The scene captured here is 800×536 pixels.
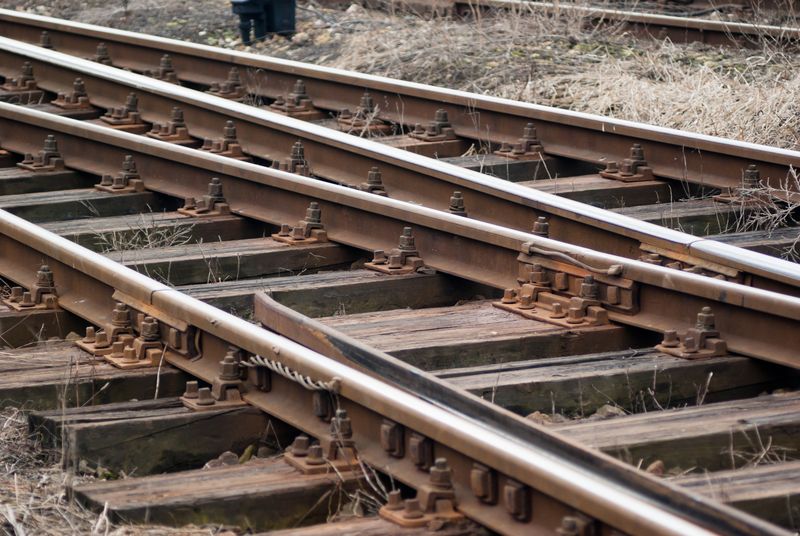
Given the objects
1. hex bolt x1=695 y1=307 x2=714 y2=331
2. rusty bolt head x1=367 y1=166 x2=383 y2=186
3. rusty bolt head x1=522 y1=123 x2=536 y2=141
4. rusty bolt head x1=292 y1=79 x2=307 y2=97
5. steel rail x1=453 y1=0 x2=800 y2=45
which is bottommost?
hex bolt x1=695 y1=307 x2=714 y2=331

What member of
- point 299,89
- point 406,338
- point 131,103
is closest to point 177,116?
point 131,103

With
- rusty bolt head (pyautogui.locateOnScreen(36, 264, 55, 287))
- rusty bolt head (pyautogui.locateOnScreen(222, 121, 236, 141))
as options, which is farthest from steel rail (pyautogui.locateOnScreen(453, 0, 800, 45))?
rusty bolt head (pyautogui.locateOnScreen(36, 264, 55, 287))

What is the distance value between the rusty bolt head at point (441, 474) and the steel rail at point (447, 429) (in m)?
0.03

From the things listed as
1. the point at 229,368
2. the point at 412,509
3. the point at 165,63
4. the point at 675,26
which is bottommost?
the point at 412,509

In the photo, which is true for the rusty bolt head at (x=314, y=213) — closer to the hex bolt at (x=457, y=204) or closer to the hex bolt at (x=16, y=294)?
the hex bolt at (x=457, y=204)

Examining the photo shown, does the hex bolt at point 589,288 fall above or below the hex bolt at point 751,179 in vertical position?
below

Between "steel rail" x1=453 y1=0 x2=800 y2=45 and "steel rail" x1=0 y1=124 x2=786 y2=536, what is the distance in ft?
19.8

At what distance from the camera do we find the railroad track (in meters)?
3.72

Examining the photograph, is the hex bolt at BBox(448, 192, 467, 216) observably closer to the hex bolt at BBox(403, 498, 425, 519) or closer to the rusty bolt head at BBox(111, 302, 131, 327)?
the rusty bolt head at BBox(111, 302, 131, 327)

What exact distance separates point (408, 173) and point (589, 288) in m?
2.19

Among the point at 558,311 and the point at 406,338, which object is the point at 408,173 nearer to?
the point at 558,311

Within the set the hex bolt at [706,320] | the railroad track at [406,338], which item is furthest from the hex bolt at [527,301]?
the hex bolt at [706,320]

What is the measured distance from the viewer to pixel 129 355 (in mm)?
5090

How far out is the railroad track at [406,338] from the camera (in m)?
3.72
